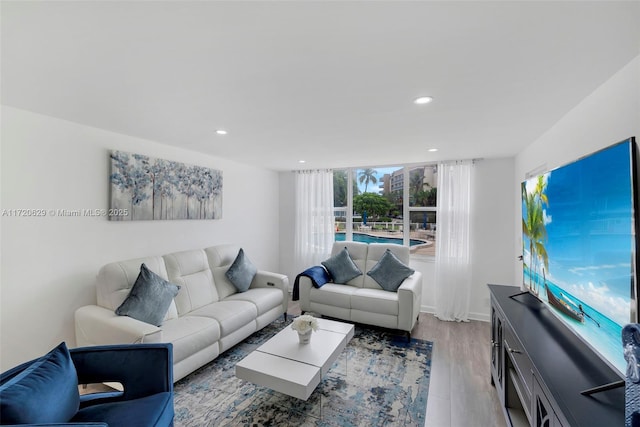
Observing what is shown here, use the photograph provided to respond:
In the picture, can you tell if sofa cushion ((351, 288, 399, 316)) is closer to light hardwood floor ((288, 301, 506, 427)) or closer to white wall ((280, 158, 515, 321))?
light hardwood floor ((288, 301, 506, 427))

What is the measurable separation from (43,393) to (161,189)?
7.36 feet

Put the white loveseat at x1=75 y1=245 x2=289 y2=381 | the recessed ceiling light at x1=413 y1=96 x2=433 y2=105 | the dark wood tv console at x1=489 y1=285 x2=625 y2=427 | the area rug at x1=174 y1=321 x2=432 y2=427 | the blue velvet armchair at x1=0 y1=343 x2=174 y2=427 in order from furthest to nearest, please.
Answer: the white loveseat at x1=75 y1=245 x2=289 y2=381 → the area rug at x1=174 y1=321 x2=432 y2=427 → the recessed ceiling light at x1=413 y1=96 x2=433 y2=105 → the blue velvet armchair at x1=0 y1=343 x2=174 y2=427 → the dark wood tv console at x1=489 y1=285 x2=625 y2=427

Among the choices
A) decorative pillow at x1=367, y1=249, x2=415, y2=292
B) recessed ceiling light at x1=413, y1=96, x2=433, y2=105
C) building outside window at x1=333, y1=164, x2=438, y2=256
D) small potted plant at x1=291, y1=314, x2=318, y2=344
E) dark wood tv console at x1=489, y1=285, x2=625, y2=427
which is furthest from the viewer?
building outside window at x1=333, y1=164, x2=438, y2=256

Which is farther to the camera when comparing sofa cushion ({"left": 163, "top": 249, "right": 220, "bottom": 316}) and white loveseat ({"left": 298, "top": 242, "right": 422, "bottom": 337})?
white loveseat ({"left": 298, "top": 242, "right": 422, "bottom": 337})

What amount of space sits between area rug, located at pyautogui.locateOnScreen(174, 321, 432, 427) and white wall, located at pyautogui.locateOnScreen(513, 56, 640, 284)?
2162 mm

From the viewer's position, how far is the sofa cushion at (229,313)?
274 centimetres

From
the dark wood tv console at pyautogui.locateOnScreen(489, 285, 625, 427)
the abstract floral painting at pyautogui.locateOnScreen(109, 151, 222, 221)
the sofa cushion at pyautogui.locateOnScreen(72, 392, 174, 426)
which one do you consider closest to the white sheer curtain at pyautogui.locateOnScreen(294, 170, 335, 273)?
the abstract floral painting at pyautogui.locateOnScreen(109, 151, 222, 221)

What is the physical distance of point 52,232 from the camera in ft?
7.52

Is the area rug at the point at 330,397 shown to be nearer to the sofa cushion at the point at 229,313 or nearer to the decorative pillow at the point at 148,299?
the sofa cushion at the point at 229,313

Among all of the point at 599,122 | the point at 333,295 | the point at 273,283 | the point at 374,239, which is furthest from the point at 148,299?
the point at 599,122

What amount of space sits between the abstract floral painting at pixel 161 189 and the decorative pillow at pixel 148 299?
0.69m

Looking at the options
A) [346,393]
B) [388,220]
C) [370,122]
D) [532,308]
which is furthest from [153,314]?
[388,220]

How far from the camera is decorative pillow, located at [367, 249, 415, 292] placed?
3654mm

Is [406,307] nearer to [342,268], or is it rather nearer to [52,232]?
[342,268]
